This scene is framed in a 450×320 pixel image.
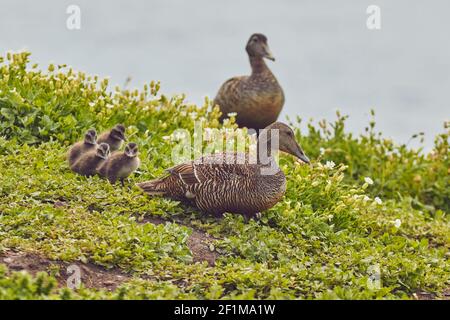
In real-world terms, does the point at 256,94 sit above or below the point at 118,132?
above

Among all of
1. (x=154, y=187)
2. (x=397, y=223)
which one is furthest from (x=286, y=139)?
(x=397, y=223)

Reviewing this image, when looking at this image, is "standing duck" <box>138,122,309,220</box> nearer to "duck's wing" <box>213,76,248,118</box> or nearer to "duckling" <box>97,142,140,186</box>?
"duckling" <box>97,142,140,186</box>

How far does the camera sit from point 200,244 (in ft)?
26.8

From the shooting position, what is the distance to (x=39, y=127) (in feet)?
34.6

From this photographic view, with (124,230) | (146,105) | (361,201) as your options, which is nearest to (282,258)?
(124,230)

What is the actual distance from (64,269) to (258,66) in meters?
7.63

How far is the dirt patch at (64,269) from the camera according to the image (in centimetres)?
696

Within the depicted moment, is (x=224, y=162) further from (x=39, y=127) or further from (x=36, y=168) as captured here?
(x=39, y=127)

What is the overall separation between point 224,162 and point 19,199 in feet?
6.58

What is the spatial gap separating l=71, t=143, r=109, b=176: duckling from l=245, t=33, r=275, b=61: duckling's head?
5384 millimetres

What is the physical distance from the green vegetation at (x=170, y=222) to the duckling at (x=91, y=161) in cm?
10

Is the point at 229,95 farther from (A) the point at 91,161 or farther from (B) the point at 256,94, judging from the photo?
(A) the point at 91,161

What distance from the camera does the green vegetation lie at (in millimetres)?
7285

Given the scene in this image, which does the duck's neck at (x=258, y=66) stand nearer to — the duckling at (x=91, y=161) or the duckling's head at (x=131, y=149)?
the duckling at (x=91, y=161)
